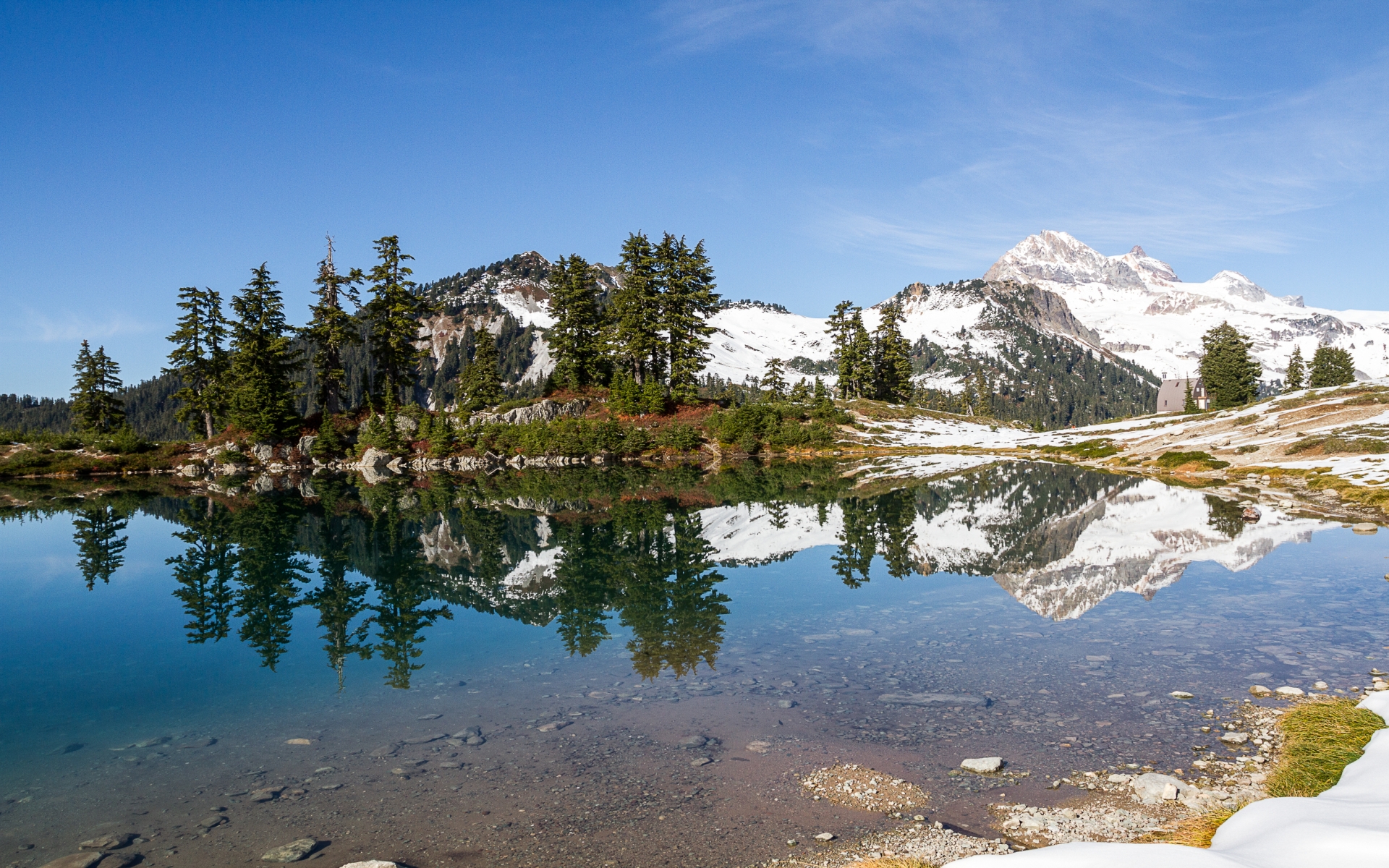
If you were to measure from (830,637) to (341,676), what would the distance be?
35.9ft

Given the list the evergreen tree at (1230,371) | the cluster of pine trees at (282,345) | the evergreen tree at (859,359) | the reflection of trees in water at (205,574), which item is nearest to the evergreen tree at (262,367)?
the cluster of pine trees at (282,345)

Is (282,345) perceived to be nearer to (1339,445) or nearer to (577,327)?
(577,327)

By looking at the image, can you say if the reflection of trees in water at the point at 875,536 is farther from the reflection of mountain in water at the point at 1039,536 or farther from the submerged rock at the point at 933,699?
the submerged rock at the point at 933,699

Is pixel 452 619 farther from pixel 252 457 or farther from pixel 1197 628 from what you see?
pixel 252 457

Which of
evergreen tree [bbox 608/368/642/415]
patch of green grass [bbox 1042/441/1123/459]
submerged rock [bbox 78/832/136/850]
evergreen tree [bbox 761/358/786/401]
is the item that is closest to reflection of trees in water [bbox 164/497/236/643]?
submerged rock [bbox 78/832/136/850]

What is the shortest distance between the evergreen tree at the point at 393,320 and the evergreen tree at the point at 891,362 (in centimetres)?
6728

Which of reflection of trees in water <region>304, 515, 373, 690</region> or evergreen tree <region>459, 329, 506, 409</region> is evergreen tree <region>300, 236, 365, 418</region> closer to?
evergreen tree <region>459, 329, 506, 409</region>

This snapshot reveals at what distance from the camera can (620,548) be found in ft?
100

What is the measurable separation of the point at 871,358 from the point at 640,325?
4428cm

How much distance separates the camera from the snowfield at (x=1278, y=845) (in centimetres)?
598

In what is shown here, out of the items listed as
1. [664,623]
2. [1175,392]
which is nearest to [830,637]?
[664,623]

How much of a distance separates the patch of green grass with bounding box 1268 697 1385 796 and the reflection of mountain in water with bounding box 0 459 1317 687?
7923mm

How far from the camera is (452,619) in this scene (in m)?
20.9

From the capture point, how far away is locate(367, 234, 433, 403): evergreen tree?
88.5 m
